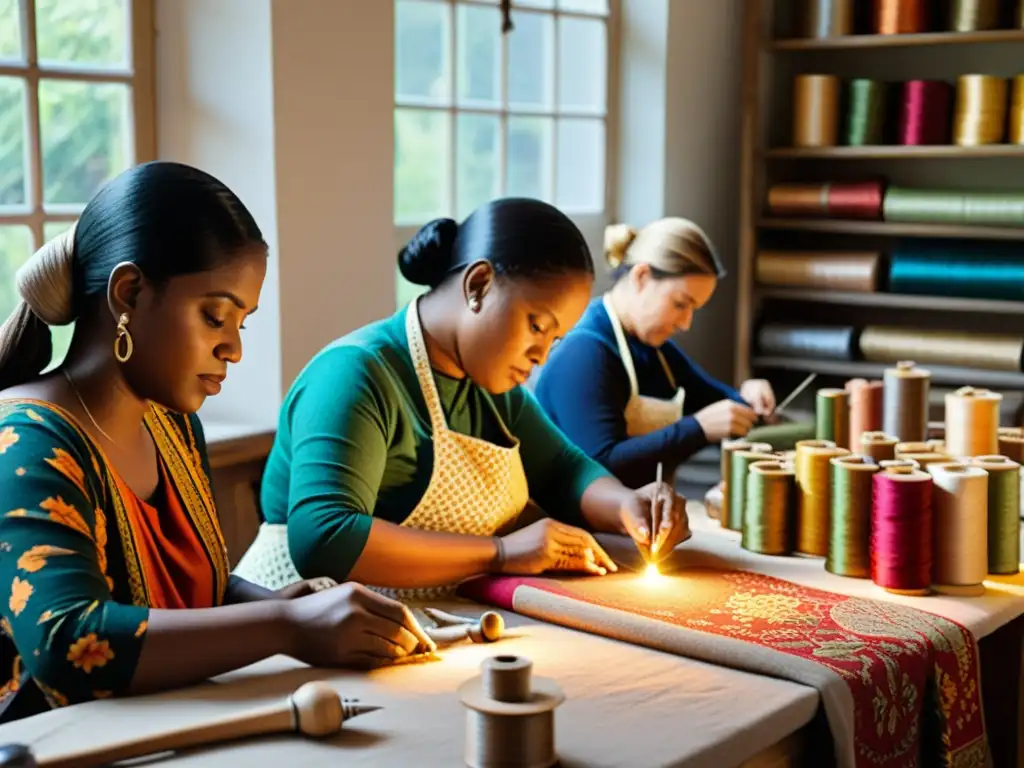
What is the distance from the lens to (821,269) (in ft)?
14.9

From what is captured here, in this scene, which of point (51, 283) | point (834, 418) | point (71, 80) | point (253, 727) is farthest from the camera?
point (71, 80)

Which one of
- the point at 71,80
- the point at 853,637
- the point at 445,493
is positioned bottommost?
the point at 853,637

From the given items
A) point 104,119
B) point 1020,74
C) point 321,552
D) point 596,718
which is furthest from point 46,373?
point 1020,74

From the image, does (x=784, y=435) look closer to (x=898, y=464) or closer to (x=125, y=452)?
(x=898, y=464)

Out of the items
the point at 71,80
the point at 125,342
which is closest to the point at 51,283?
the point at 125,342

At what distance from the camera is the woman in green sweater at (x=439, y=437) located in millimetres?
1904

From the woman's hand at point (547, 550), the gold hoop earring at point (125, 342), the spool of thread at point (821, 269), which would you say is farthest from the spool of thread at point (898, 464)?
the spool of thread at point (821, 269)

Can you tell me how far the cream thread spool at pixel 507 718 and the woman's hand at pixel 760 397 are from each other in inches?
88.5

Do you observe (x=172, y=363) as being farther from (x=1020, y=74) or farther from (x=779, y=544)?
(x=1020, y=74)

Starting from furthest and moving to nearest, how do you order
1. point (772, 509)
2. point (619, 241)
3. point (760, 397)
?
1. point (760, 397)
2. point (619, 241)
3. point (772, 509)

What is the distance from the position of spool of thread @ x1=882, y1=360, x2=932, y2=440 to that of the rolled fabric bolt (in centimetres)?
130

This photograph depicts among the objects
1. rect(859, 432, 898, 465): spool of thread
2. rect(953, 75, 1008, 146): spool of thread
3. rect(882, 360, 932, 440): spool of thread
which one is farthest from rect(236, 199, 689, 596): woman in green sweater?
rect(953, 75, 1008, 146): spool of thread

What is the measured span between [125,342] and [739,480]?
3.93 feet

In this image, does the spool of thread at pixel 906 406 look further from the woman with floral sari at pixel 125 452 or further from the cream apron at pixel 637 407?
the woman with floral sari at pixel 125 452
